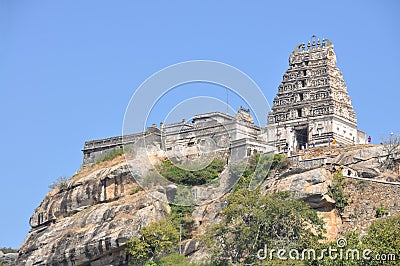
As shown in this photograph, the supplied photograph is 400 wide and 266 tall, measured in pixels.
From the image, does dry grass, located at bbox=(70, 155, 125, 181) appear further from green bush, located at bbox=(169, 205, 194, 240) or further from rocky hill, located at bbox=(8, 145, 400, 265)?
green bush, located at bbox=(169, 205, 194, 240)

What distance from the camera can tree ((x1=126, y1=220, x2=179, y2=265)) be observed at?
7125 centimetres

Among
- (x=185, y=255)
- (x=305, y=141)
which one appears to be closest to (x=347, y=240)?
(x=185, y=255)

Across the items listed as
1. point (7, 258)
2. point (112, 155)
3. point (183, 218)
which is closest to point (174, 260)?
point (183, 218)

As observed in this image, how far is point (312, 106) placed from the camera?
85.6 metres

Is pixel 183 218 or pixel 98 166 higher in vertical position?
pixel 98 166

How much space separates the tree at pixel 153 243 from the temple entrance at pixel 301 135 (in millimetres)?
15731

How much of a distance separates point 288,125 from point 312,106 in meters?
2.19

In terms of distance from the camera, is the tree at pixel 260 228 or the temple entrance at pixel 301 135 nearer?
the tree at pixel 260 228

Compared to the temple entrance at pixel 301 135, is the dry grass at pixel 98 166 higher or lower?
lower

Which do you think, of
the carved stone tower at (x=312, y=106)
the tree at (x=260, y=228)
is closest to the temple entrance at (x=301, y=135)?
the carved stone tower at (x=312, y=106)

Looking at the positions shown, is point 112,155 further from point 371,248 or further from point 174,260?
point 371,248

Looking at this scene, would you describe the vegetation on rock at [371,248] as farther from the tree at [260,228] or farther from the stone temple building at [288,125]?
the stone temple building at [288,125]

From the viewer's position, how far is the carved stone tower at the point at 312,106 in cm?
8381

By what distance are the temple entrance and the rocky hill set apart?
5.39 meters
